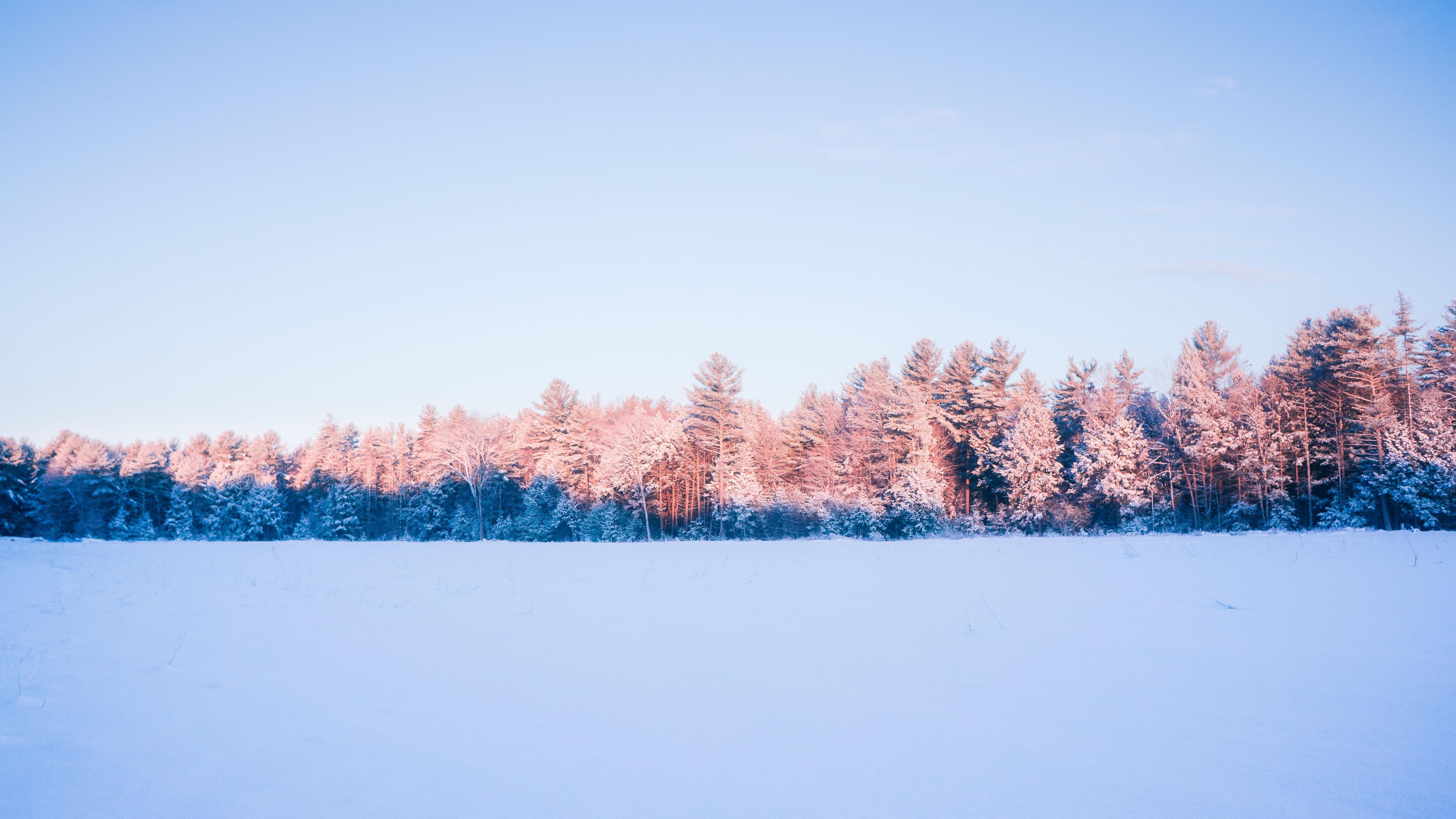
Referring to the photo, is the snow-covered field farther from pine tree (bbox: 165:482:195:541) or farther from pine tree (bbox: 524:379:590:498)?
pine tree (bbox: 165:482:195:541)

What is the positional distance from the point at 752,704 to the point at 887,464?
33403 mm

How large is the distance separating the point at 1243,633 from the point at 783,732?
411 centimetres

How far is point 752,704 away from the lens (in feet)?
11.8

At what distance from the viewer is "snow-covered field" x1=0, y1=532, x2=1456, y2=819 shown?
2.48 metres

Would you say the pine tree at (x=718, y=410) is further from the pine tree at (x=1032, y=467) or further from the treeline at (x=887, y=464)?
the pine tree at (x=1032, y=467)

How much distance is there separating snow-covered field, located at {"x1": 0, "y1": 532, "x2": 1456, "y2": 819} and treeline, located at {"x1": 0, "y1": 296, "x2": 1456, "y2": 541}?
1021 inches

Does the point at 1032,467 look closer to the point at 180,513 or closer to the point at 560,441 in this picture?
the point at 560,441

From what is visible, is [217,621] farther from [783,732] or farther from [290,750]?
[783,732]

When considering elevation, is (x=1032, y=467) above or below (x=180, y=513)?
above

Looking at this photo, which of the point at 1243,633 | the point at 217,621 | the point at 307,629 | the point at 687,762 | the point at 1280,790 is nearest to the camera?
the point at 1280,790

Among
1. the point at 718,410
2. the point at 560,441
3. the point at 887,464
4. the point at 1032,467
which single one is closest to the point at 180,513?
the point at 560,441

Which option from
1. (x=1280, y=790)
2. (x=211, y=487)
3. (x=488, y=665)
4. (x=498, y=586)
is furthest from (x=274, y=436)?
(x=1280, y=790)

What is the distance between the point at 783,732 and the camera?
124 inches

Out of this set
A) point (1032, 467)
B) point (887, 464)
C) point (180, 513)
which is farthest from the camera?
point (180, 513)
